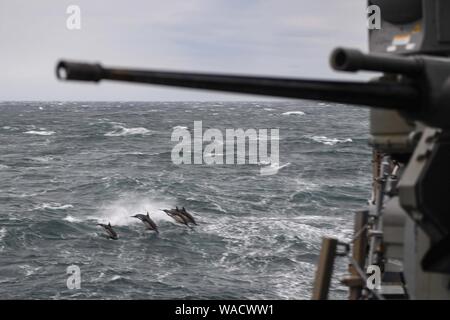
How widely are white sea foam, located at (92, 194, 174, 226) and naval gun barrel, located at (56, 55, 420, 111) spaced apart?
131 ft

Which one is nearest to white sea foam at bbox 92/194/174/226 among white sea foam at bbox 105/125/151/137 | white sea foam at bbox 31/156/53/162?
white sea foam at bbox 31/156/53/162

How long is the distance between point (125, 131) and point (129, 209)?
65364mm

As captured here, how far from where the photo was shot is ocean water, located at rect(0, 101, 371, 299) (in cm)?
3091

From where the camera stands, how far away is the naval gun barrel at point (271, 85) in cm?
476

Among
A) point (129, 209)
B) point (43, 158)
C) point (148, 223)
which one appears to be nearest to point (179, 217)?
point (148, 223)

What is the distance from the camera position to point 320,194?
5231 centimetres

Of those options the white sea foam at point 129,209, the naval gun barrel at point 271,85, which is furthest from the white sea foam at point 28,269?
the naval gun barrel at point 271,85

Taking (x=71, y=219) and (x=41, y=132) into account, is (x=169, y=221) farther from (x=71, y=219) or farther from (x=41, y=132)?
(x=41, y=132)

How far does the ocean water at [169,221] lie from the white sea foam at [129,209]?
88 mm

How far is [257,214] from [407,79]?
41254mm

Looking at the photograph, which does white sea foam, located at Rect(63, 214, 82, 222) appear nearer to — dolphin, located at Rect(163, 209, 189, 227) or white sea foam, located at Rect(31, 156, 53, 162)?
dolphin, located at Rect(163, 209, 189, 227)

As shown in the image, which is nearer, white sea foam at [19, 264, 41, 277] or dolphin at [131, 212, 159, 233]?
white sea foam at [19, 264, 41, 277]

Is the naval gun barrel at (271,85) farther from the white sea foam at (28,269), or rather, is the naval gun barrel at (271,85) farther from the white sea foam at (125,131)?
the white sea foam at (125,131)
